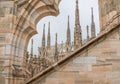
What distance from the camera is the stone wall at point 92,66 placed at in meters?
4.53

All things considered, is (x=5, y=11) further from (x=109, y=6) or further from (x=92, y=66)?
(x=109, y=6)

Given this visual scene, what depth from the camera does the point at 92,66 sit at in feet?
15.1

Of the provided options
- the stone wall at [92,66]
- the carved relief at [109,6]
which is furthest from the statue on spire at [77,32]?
the stone wall at [92,66]

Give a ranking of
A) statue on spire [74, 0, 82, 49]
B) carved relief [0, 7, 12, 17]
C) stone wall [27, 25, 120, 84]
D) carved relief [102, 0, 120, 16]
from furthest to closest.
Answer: statue on spire [74, 0, 82, 49] → carved relief [102, 0, 120, 16] → carved relief [0, 7, 12, 17] → stone wall [27, 25, 120, 84]

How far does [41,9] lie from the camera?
244 inches

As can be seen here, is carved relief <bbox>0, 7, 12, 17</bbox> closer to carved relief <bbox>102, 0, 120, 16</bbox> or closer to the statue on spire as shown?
carved relief <bbox>102, 0, 120, 16</bbox>

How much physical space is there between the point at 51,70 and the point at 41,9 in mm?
2169

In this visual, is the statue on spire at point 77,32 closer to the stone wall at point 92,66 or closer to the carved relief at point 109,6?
the carved relief at point 109,6

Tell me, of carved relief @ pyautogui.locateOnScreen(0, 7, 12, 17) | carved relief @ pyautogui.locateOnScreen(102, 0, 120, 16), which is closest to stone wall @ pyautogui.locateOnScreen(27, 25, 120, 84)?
A: carved relief @ pyautogui.locateOnScreen(0, 7, 12, 17)

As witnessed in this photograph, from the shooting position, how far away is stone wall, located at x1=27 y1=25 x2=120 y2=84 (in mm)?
4531

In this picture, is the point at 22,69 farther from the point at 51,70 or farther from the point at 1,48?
the point at 51,70

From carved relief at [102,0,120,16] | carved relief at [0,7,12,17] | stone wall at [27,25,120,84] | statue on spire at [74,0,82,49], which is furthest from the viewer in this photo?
statue on spire at [74,0,82,49]

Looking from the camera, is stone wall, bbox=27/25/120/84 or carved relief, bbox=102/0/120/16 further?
carved relief, bbox=102/0/120/16

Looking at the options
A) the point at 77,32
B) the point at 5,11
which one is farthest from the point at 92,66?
the point at 77,32
